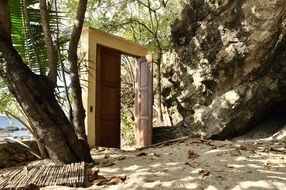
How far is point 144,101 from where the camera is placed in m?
7.17

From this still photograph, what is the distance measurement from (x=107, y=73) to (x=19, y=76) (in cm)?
345

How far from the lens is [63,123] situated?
336 centimetres

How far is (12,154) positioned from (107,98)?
7.74 ft

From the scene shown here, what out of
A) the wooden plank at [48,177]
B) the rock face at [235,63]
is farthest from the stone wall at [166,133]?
the wooden plank at [48,177]

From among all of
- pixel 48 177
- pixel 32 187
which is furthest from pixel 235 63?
pixel 32 187

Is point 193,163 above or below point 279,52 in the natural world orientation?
below

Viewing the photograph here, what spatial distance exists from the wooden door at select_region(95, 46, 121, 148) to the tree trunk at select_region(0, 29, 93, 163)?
2.67 m

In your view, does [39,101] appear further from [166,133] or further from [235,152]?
[166,133]

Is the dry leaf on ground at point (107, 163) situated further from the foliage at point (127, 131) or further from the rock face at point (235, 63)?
the foliage at point (127, 131)

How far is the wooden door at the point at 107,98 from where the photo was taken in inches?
243

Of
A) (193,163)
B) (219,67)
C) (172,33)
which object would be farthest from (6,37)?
(172,33)

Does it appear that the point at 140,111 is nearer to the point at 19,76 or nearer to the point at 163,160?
the point at 163,160

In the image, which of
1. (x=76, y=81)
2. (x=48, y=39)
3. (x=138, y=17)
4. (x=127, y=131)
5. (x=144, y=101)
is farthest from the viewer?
(x=138, y=17)

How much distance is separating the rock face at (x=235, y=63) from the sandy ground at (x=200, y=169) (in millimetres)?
1720
